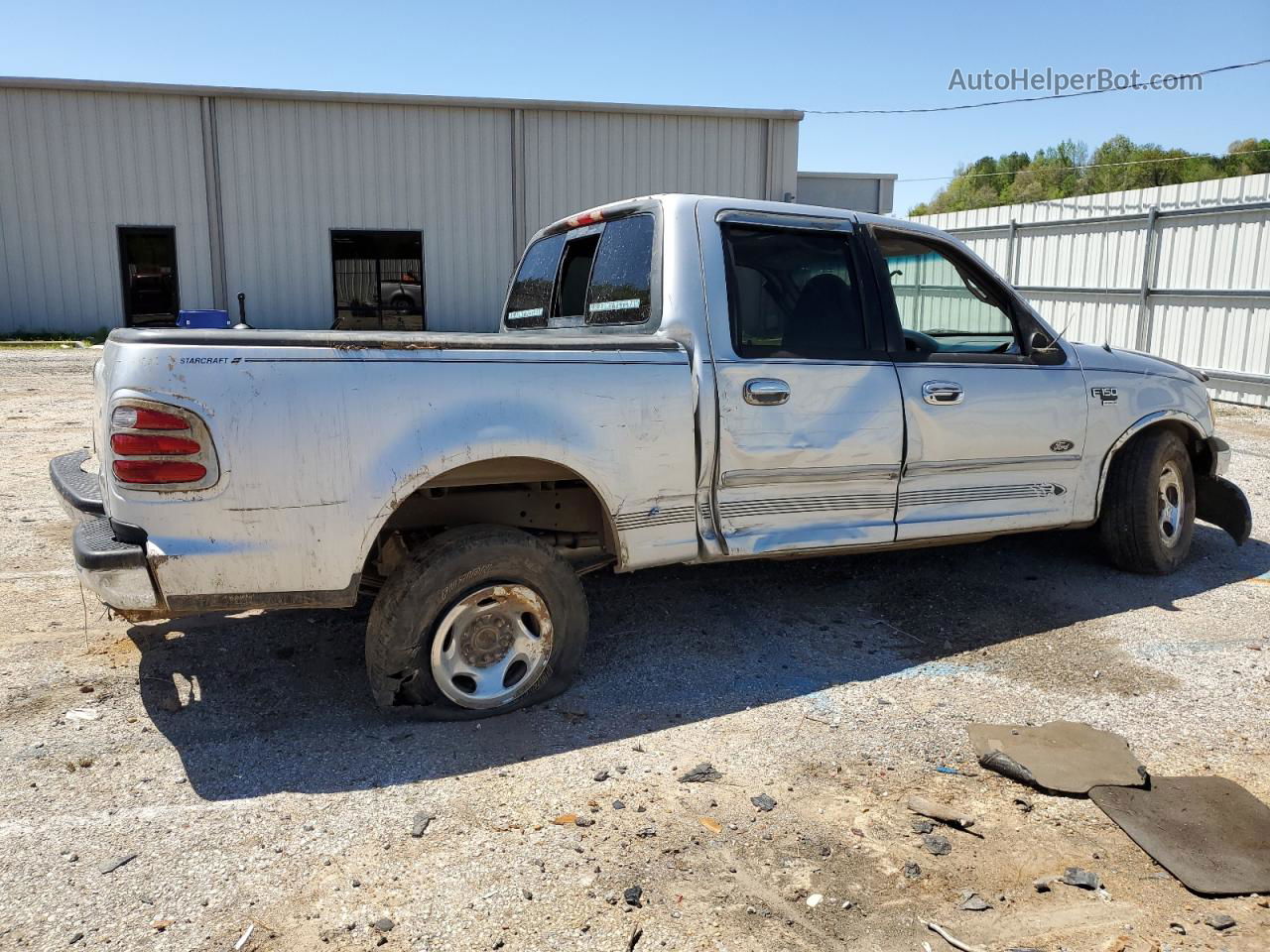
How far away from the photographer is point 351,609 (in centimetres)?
507

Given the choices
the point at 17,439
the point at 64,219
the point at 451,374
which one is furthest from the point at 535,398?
the point at 64,219

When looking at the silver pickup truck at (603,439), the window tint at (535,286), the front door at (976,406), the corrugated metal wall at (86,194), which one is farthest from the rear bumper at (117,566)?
the corrugated metal wall at (86,194)

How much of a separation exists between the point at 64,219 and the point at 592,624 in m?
19.6

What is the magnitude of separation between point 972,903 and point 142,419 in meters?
2.92

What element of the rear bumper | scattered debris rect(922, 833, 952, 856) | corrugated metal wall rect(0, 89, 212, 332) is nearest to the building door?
corrugated metal wall rect(0, 89, 212, 332)

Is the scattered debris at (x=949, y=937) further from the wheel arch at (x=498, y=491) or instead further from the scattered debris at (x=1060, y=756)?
the wheel arch at (x=498, y=491)

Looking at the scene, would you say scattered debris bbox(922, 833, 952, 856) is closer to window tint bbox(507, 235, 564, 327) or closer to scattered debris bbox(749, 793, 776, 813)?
scattered debris bbox(749, 793, 776, 813)

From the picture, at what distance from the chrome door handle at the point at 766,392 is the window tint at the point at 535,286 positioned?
1580 millimetres

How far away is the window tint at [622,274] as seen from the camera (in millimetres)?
4461

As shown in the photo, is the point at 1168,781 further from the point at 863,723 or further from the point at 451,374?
the point at 451,374

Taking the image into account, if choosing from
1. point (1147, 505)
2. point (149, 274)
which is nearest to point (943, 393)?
point (1147, 505)

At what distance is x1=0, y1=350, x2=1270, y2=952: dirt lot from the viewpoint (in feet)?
8.93

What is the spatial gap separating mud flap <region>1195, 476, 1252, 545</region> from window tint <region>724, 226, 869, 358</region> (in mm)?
3061

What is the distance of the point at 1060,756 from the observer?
3646 mm
